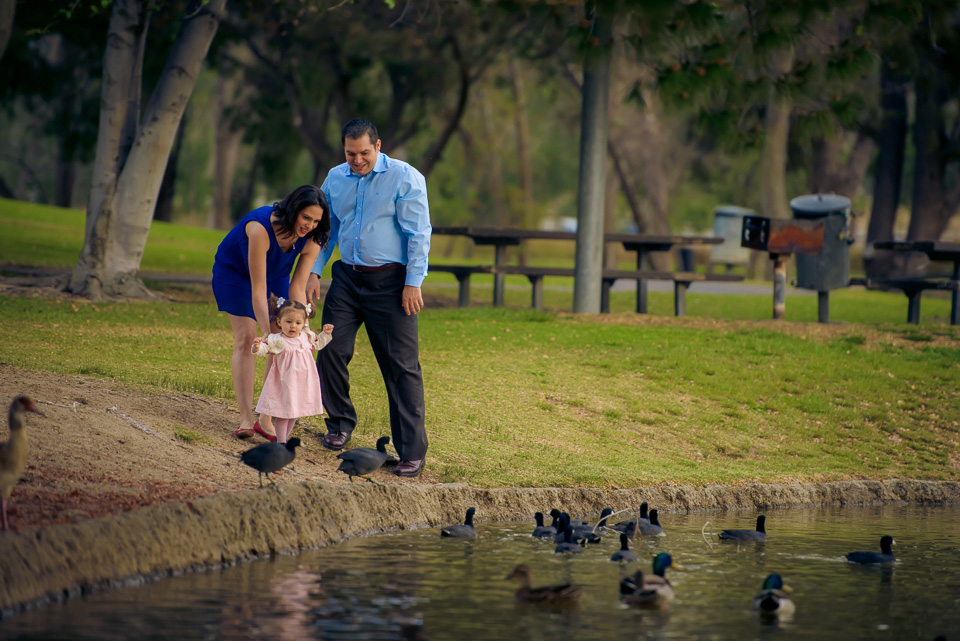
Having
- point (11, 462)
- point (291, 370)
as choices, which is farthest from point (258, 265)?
point (11, 462)

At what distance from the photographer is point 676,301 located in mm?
17594

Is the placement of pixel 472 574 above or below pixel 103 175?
below

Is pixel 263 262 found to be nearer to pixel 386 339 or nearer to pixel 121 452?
pixel 386 339

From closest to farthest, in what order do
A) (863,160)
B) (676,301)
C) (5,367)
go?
(5,367) → (676,301) → (863,160)

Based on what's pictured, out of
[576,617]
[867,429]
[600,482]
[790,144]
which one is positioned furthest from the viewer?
[790,144]

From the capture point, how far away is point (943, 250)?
1616 centimetres

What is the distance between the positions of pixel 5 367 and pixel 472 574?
18.0 feet

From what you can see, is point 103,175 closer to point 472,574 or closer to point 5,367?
point 5,367

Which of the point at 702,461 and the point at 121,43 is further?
the point at 121,43

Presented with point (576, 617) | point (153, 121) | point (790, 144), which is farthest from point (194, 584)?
point (790, 144)

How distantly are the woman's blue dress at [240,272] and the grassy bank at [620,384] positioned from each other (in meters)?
1.56

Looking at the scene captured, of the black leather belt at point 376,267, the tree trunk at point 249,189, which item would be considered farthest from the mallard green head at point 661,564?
the tree trunk at point 249,189

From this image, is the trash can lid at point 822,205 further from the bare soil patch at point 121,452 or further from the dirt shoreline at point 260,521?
the bare soil patch at point 121,452

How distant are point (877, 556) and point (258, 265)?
448 cm
